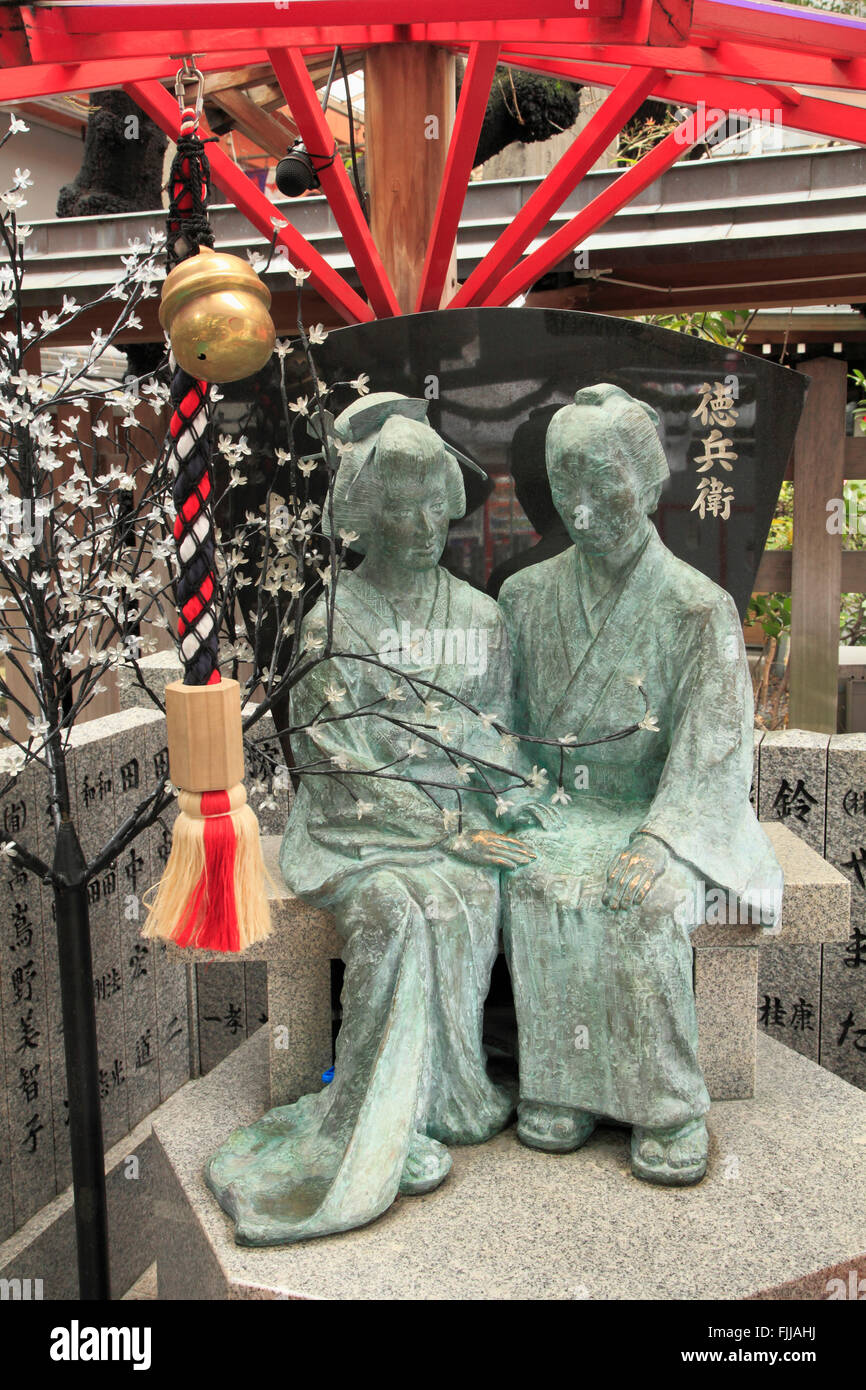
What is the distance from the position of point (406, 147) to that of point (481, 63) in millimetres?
1229

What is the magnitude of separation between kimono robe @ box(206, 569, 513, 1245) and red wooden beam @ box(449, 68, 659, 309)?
4.58 ft

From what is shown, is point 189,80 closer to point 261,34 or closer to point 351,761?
point 261,34

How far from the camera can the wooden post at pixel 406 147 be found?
4352 millimetres

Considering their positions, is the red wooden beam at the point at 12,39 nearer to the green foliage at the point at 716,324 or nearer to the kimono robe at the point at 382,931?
the kimono robe at the point at 382,931

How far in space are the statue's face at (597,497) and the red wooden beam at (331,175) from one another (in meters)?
1.35

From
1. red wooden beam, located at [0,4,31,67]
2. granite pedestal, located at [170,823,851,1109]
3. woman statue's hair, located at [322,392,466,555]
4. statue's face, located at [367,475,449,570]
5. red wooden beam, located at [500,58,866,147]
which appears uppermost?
red wooden beam, located at [500,58,866,147]

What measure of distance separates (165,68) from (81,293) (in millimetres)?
1684

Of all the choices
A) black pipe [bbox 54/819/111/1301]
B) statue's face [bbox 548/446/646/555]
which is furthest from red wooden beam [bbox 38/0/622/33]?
black pipe [bbox 54/819/111/1301]

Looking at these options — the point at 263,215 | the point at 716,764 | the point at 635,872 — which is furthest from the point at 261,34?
the point at 635,872

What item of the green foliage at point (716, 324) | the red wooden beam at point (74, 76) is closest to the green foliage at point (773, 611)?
the green foliage at point (716, 324)

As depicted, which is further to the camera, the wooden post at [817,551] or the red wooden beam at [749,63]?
the wooden post at [817,551]

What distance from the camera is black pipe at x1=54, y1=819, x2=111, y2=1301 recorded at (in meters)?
2.84

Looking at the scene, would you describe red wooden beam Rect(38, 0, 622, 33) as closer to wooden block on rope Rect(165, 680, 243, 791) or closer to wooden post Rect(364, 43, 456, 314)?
wooden block on rope Rect(165, 680, 243, 791)

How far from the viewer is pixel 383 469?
3053mm
